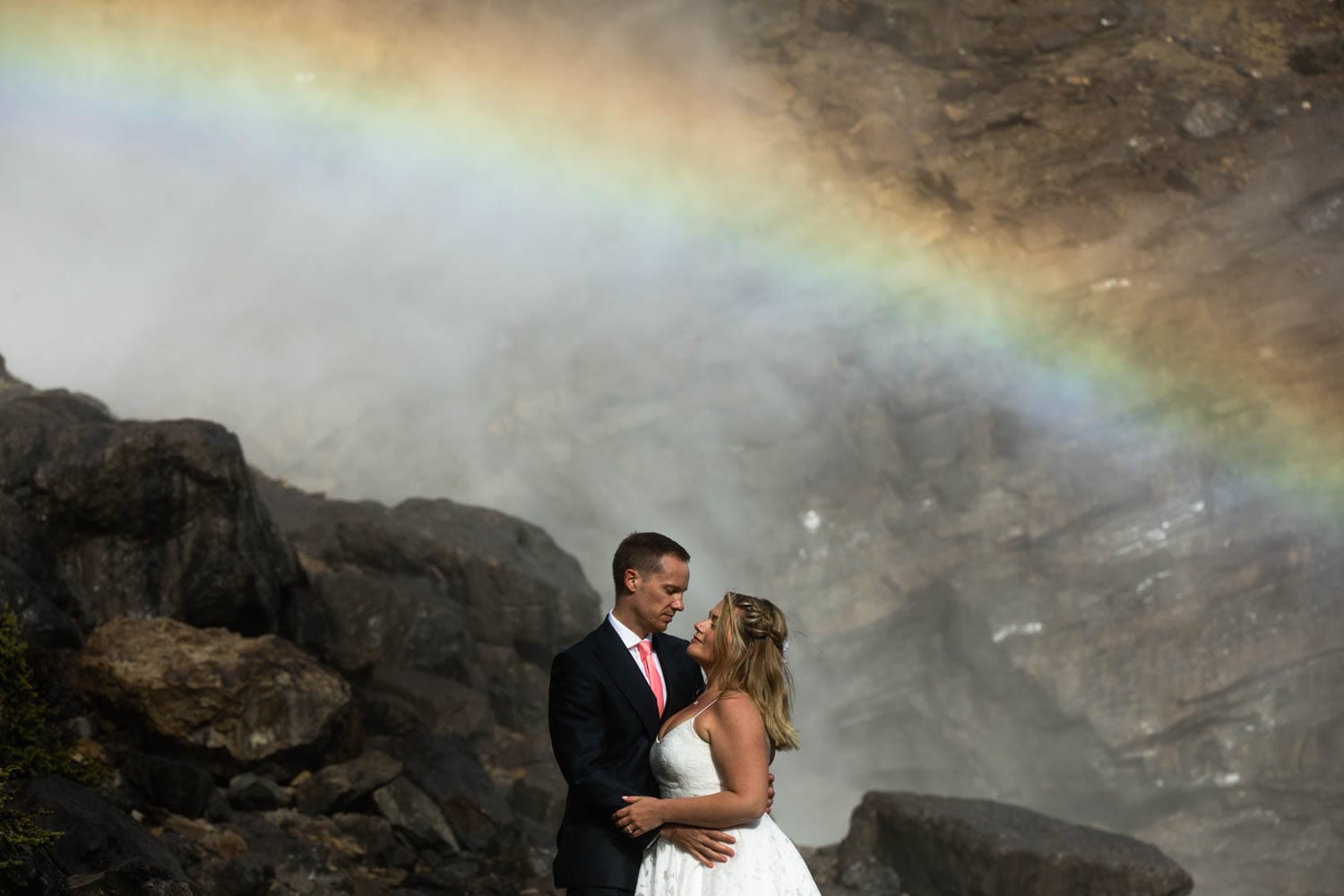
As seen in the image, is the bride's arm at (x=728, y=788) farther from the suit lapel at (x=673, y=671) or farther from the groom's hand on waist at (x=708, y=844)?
the suit lapel at (x=673, y=671)

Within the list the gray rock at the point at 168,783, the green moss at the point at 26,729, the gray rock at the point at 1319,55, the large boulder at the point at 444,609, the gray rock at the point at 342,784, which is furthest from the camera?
the gray rock at the point at 1319,55

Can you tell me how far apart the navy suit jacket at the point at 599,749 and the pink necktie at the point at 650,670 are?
51mm

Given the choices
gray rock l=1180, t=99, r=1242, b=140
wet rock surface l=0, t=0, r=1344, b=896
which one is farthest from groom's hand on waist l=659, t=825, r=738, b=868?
gray rock l=1180, t=99, r=1242, b=140

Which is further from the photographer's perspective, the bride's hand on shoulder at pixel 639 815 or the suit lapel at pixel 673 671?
the suit lapel at pixel 673 671

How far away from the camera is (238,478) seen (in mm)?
10492

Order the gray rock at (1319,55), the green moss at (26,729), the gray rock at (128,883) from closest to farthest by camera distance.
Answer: the gray rock at (128,883), the green moss at (26,729), the gray rock at (1319,55)

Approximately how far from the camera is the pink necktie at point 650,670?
4637mm

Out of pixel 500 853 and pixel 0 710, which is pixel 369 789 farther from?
pixel 0 710

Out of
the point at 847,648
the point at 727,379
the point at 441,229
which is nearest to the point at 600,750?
the point at 847,648

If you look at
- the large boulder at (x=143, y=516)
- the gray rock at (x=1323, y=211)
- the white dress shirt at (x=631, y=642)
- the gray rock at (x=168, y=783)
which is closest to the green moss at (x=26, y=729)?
the gray rock at (x=168, y=783)

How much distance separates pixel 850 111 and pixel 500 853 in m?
18.5

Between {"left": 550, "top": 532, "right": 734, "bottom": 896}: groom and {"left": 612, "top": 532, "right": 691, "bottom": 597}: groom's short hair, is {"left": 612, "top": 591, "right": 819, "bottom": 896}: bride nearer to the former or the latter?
{"left": 550, "top": 532, "right": 734, "bottom": 896}: groom

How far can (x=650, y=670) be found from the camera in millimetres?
4664

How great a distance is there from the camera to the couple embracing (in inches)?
167
